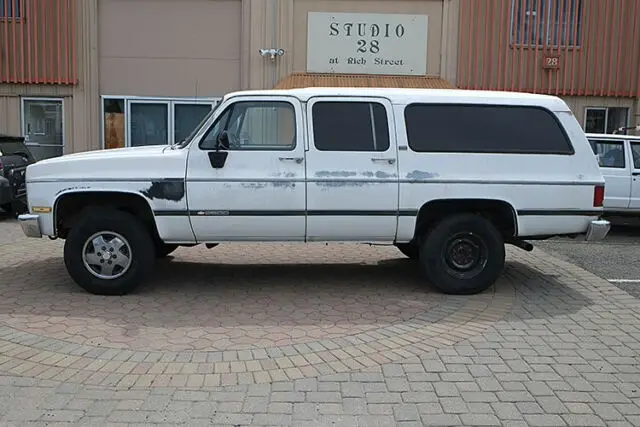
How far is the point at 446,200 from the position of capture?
20.9ft

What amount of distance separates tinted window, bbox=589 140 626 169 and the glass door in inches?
481

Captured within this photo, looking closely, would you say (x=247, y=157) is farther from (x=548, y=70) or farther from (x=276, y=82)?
(x=548, y=70)

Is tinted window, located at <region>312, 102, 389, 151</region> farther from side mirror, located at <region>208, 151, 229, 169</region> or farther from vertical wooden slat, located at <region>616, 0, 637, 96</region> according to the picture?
vertical wooden slat, located at <region>616, 0, 637, 96</region>

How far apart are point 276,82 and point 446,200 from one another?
9500mm

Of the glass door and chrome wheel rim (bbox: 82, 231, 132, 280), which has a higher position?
the glass door

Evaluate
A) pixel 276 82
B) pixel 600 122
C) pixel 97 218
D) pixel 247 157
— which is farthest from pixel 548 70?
pixel 97 218

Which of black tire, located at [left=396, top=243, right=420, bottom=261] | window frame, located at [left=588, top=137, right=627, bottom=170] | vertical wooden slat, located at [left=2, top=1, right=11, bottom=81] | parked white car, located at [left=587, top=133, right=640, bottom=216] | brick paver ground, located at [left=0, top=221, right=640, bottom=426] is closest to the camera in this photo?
brick paver ground, located at [left=0, top=221, right=640, bottom=426]

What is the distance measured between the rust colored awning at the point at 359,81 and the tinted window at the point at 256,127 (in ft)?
26.3

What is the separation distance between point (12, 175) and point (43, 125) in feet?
15.7

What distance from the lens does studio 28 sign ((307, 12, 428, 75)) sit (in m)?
14.9

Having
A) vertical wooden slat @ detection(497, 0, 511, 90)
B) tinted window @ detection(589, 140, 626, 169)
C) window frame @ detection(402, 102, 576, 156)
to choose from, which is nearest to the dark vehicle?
window frame @ detection(402, 102, 576, 156)

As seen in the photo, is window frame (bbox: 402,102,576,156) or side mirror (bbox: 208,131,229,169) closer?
side mirror (bbox: 208,131,229,169)

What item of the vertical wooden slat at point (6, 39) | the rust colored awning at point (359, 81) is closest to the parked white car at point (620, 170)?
the rust colored awning at point (359, 81)

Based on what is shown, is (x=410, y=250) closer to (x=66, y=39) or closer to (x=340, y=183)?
(x=340, y=183)
